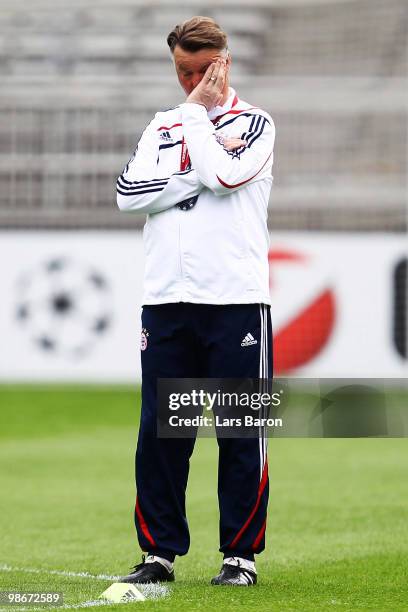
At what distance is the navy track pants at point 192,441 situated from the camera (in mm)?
4250

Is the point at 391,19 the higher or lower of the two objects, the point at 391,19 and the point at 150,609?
the higher

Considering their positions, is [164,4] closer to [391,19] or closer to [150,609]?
[391,19]

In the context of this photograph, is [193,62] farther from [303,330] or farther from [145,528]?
[303,330]

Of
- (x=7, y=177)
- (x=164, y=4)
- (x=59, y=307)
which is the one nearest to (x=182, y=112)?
(x=59, y=307)

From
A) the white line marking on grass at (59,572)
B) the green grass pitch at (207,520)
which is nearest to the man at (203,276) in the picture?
the green grass pitch at (207,520)

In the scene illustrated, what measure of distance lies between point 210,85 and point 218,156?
A: 27cm

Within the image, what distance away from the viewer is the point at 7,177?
13.7m

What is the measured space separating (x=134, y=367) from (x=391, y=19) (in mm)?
5172

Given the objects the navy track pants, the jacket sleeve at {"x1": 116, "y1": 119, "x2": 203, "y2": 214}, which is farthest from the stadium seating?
the navy track pants

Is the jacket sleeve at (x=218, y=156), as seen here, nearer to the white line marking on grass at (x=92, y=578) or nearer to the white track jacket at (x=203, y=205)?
the white track jacket at (x=203, y=205)

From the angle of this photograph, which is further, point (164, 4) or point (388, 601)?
point (164, 4)

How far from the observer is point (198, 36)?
13.9ft

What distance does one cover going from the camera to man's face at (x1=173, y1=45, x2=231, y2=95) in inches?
168

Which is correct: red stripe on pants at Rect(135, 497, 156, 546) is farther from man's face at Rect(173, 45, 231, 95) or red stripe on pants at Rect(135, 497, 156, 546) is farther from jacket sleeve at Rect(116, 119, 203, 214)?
man's face at Rect(173, 45, 231, 95)
